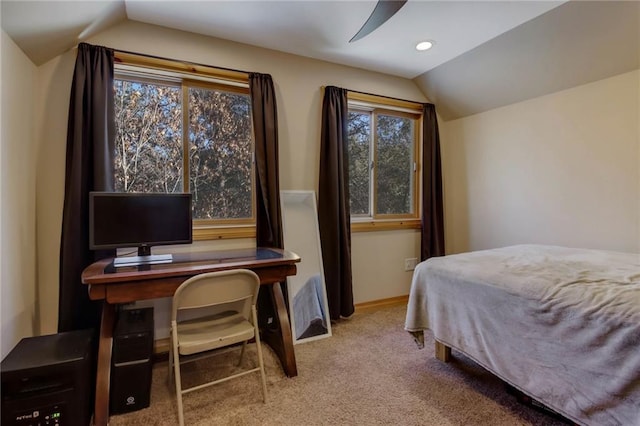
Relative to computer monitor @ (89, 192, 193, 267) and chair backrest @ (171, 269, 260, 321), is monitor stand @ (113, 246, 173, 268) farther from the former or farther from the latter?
chair backrest @ (171, 269, 260, 321)

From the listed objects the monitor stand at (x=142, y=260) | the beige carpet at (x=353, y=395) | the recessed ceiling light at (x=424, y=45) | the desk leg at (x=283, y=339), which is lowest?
the beige carpet at (x=353, y=395)

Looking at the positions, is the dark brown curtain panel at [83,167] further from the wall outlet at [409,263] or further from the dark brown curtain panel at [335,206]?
the wall outlet at [409,263]

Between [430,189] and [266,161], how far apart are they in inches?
76.1

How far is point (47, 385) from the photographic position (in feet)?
4.77

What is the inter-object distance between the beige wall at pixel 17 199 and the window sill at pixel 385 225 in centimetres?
246

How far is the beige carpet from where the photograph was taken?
5.34 feet

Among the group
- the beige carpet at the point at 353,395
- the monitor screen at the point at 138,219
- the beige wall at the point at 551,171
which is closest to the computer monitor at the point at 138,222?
the monitor screen at the point at 138,219

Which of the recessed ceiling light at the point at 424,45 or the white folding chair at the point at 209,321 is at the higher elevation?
the recessed ceiling light at the point at 424,45

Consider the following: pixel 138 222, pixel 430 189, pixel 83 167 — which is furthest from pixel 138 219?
pixel 430 189

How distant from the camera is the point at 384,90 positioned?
10.8 ft

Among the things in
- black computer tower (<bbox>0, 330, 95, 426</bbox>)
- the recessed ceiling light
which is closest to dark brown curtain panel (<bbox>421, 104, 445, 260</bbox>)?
the recessed ceiling light

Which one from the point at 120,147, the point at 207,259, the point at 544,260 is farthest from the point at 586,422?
the point at 120,147

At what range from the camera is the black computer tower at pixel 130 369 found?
66.2 inches

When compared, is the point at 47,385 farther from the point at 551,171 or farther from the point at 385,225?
the point at 551,171
